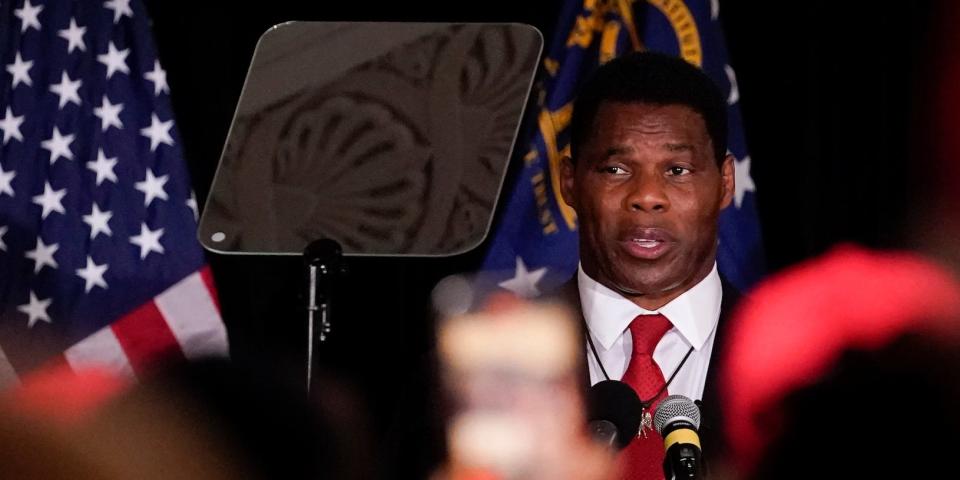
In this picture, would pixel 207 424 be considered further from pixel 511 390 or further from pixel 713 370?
pixel 713 370

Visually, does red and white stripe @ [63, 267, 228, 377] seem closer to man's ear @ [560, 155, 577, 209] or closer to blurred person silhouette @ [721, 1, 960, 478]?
man's ear @ [560, 155, 577, 209]

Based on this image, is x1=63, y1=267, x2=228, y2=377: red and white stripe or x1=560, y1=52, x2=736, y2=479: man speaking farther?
x1=63, y1=267, x2=228, y2=377: red and white stripe

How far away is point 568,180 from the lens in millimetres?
2744

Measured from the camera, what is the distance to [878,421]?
229 centimetres

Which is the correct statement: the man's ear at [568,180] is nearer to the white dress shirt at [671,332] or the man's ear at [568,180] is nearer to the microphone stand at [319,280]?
the white dress shirt at [671,332]

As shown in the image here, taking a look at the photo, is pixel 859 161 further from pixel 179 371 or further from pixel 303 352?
pixel 179 371

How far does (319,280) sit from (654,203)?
3.04ft

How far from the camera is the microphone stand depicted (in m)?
3.04

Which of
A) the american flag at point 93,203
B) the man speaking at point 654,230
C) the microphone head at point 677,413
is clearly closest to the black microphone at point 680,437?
the microphone head at point 677,413

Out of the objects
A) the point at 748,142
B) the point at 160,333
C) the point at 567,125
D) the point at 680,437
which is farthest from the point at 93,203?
the point at 680,437

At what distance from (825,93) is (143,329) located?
6.18 ft

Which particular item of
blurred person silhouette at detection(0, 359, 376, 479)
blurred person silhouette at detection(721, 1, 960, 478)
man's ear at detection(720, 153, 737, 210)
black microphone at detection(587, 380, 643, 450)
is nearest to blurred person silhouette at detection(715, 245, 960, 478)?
blurred person silhouette at detection(721, 1, 960, 478)

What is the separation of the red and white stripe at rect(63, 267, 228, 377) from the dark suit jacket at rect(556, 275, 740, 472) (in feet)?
3.77

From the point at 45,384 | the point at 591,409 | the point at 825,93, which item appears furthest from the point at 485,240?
the point at 591,409
